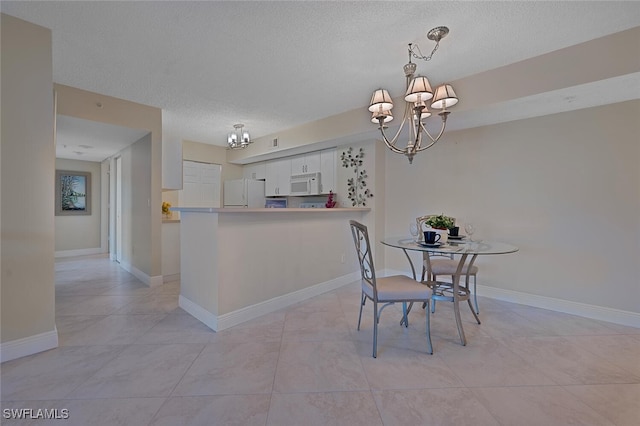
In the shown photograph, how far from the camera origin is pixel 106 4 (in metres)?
1.77

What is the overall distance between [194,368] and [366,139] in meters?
3.41

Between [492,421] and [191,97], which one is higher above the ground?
[191,97]

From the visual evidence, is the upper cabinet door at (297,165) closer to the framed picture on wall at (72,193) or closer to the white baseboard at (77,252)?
Result: the framed picture on wall at (72,193)

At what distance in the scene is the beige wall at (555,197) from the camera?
2584 mm

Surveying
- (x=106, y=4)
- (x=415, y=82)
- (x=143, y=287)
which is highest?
(x=106, y=4)

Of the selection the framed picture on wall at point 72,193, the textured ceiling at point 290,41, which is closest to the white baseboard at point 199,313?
the textured ceiling at point 290,41

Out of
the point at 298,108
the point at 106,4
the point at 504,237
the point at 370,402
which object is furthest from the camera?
the point at 298,108

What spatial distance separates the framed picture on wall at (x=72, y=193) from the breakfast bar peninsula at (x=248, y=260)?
17.3 feet

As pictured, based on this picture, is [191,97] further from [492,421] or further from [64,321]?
[492,421]

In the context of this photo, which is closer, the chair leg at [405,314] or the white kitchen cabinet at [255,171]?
the chair leg at [405,314]

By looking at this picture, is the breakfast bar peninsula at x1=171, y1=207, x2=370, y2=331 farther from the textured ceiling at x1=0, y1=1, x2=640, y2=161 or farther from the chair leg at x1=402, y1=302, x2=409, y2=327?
the textured ceiling at x1=0, y1=1, x2=640, y2=161

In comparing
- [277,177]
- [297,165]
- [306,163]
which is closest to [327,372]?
[306,163]

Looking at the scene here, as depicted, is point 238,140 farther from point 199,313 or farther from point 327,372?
point 327,372

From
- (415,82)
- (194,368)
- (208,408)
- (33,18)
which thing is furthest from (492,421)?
(33,18)
